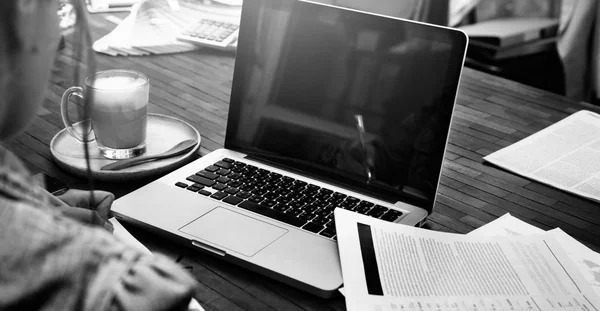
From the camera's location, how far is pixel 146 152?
108 cm

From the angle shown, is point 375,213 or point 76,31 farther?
point 375,213

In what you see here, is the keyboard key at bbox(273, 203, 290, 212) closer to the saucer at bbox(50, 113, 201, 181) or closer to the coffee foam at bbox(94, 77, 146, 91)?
the saucer at bbox(50, 113, 201, 181)

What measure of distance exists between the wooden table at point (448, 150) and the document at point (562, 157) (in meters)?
0.02

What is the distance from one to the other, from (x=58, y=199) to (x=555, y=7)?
266 cm

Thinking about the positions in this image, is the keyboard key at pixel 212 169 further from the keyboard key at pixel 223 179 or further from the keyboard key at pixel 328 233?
the keyboard key at pixel 328 233

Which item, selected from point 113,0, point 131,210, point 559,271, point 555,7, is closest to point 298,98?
point 131,210

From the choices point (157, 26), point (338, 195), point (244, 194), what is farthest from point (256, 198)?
point (157, 26)

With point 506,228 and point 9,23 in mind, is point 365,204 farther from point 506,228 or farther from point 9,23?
point 9,23

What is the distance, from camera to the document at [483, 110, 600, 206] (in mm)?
1088

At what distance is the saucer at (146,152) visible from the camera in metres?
1.00

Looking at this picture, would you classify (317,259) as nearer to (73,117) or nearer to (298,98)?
(298,98)

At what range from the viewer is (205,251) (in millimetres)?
841

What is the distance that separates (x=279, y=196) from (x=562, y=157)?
0.54 m

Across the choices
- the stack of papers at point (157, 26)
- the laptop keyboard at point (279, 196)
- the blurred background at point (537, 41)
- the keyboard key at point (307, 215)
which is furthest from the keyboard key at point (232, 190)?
the blurred background at point (537, 41)
